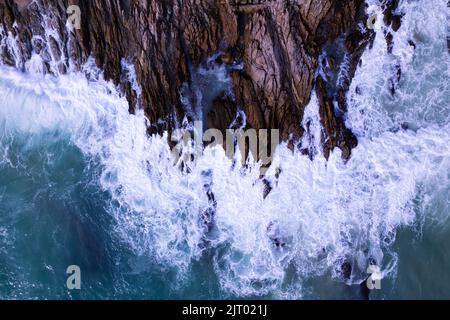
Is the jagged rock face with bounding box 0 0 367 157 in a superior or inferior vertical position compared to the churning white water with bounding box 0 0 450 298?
superior

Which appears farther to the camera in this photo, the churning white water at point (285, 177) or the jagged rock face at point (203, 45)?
the churning white water at point (285, 177)

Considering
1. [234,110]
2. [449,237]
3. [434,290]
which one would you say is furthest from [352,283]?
[234,110]

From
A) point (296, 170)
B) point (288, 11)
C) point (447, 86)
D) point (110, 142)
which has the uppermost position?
point (288, 11)

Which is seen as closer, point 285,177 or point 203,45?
point 203,45

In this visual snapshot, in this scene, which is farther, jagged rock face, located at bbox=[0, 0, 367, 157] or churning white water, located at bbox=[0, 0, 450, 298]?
churning white water, located at bbox=[0, 0, 450, 298]

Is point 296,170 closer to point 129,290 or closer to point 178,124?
point 178,124
